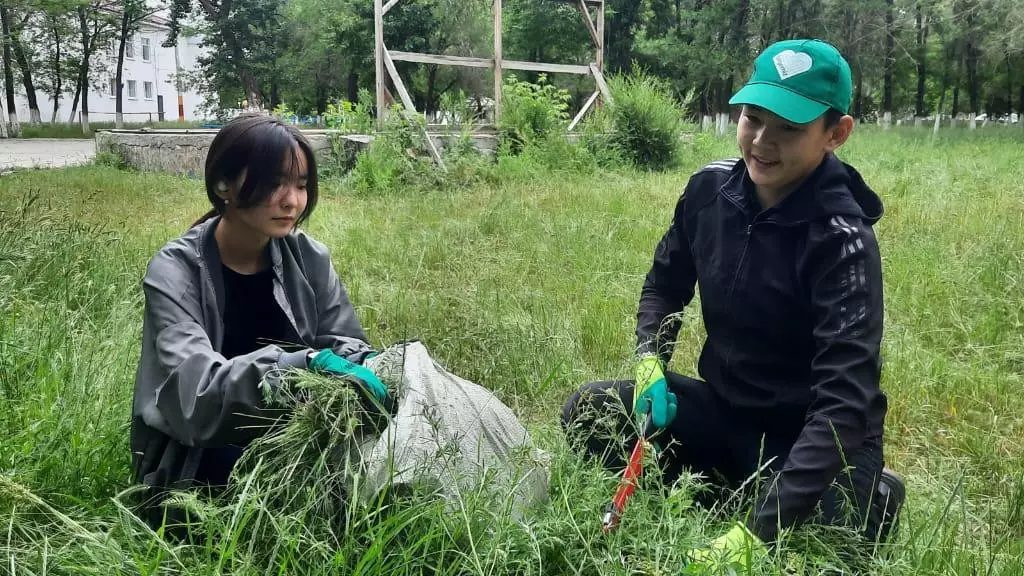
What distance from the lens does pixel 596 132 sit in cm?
1090

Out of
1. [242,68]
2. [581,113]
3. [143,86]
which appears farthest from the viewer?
[143,86]

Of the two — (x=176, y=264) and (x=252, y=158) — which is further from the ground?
(x=252, y=158)

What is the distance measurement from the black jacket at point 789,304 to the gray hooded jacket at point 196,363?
93 centimetres

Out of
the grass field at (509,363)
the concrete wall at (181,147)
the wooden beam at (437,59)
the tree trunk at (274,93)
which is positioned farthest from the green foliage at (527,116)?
the tree trunk at (274,93)

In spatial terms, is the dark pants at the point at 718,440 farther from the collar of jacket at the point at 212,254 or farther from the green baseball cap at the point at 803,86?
the collar of jacket at the point at 212,254

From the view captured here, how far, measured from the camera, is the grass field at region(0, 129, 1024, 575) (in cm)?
153

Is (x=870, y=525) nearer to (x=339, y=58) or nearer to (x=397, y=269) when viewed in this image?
(x=397, y=269)

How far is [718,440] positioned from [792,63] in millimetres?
1000

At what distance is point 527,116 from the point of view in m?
10.5

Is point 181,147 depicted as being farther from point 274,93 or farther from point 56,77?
point 56,77

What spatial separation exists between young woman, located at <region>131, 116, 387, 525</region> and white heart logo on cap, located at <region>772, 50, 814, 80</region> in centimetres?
114

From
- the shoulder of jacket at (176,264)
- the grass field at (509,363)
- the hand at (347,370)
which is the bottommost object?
the grass field at (509,363)

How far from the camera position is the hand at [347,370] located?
66.2 inches

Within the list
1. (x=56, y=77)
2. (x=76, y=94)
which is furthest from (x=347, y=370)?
(x=76, y=94)
